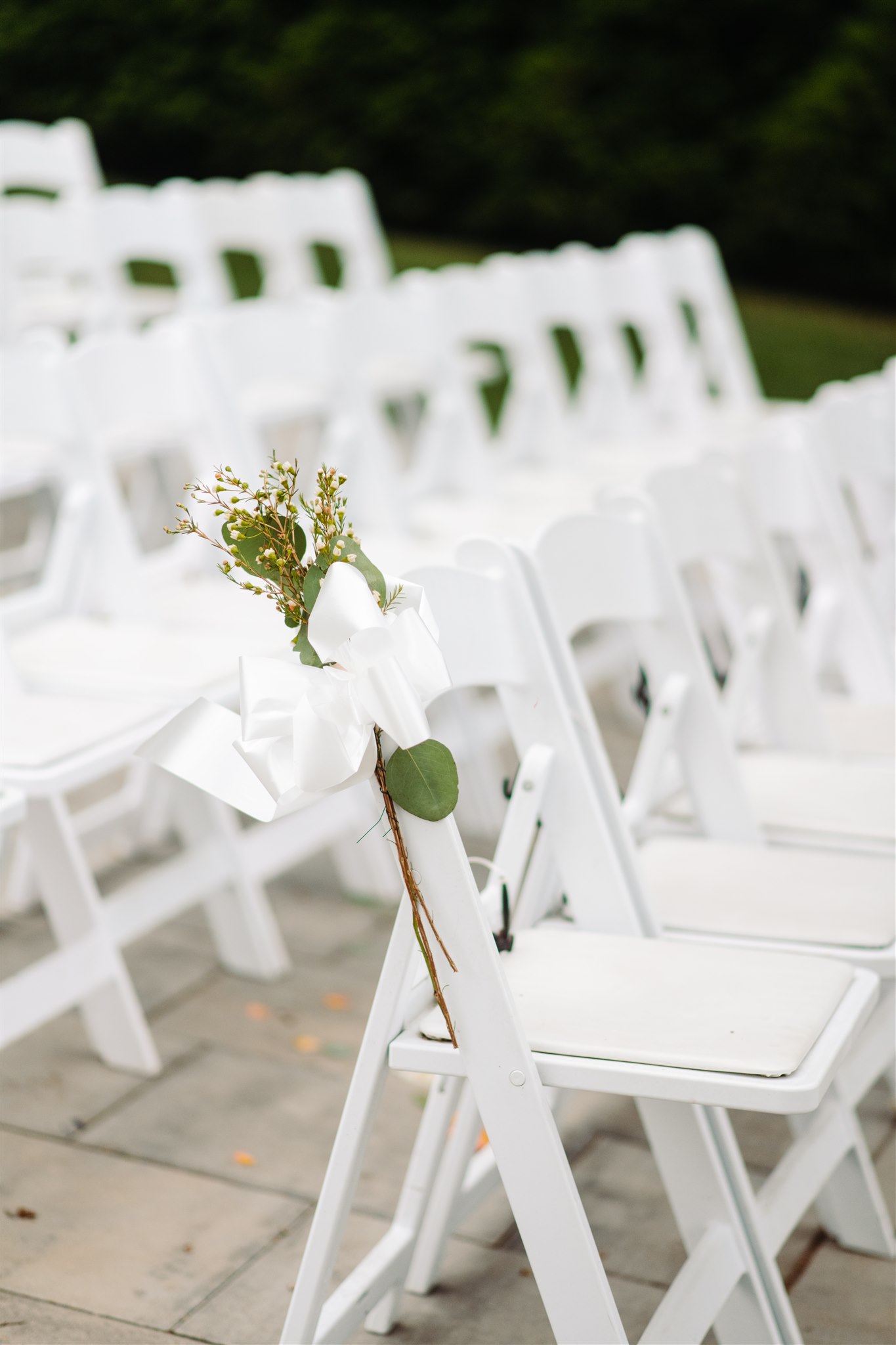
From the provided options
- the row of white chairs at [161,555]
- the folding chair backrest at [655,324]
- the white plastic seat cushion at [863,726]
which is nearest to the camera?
the white plastic seat cushion at [863,726]

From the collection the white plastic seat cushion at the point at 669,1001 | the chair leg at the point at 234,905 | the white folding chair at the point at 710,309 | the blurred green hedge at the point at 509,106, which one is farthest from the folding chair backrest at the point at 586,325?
the blurred green hedge at the point at 509,106

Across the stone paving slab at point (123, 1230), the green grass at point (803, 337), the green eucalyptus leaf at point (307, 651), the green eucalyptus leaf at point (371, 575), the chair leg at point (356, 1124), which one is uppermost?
the green eucalyptus leaf at point (371, 575)

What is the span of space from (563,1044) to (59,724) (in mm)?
1217

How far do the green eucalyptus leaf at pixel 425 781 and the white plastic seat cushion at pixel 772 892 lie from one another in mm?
568

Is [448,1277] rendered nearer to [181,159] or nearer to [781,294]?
[781,294]

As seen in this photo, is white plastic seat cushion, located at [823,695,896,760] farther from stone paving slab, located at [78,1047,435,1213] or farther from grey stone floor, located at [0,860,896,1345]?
stone paving slab, located at [78,1047,435,1213]

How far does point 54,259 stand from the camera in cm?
510

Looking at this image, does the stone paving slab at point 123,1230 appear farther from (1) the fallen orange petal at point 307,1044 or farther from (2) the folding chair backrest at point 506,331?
(2) the folding chair backrest at point 506,331

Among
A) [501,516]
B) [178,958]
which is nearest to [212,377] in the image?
[501,516]

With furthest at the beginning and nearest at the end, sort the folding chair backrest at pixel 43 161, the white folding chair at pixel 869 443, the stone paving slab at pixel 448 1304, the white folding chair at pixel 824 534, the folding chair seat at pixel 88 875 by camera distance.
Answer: the folding chair backrest at pixel 43 161 < the white folding chair at pixel 869 443 < the white folding chair at pixel 824 534 < the folding chair seat at pixel 88 875 < the stone paving slab at pixel 448 1304

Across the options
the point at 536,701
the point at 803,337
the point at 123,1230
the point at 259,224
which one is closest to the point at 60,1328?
the point at 123,1230

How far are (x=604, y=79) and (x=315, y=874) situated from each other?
8.86m

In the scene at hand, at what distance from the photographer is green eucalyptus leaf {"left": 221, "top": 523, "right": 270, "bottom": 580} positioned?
1.49 metres

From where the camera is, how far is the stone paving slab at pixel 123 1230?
2.15m
